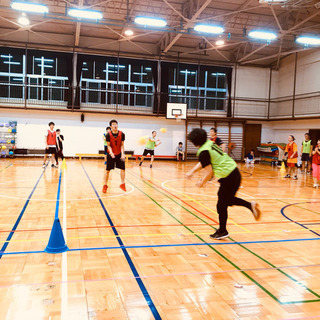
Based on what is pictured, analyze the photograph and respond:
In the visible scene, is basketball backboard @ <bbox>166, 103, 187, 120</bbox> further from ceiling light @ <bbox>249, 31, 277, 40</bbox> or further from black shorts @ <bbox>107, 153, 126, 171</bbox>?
black shorts @ <bbox>107, 153, 126, 171</bbox>

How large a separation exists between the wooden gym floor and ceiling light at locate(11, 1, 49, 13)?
32.4 ft

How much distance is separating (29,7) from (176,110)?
10.4m

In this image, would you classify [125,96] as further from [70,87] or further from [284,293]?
[284,293]

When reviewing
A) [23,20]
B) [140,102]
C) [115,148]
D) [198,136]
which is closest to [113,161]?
[115,148]

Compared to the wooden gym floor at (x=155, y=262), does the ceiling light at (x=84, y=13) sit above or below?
above

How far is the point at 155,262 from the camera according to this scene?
159 inches

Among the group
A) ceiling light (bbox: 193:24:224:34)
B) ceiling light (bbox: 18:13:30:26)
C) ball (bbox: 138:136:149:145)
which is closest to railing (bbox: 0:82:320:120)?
ball (bbox: 138:136:149:145)

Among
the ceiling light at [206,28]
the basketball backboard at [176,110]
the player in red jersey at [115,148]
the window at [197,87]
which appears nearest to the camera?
the player in red jersey at [115,148]

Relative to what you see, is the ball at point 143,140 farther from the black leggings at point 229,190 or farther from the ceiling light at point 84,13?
the black leggings at point 229,190

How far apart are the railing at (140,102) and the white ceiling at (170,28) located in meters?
2.54

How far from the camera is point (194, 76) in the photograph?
2283cm

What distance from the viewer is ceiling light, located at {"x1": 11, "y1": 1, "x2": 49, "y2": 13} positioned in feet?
45.0

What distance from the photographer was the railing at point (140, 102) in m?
20.0

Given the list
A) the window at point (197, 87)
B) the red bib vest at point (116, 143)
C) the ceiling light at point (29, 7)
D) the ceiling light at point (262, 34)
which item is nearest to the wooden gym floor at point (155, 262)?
the red bib vest at point (116, 143)
